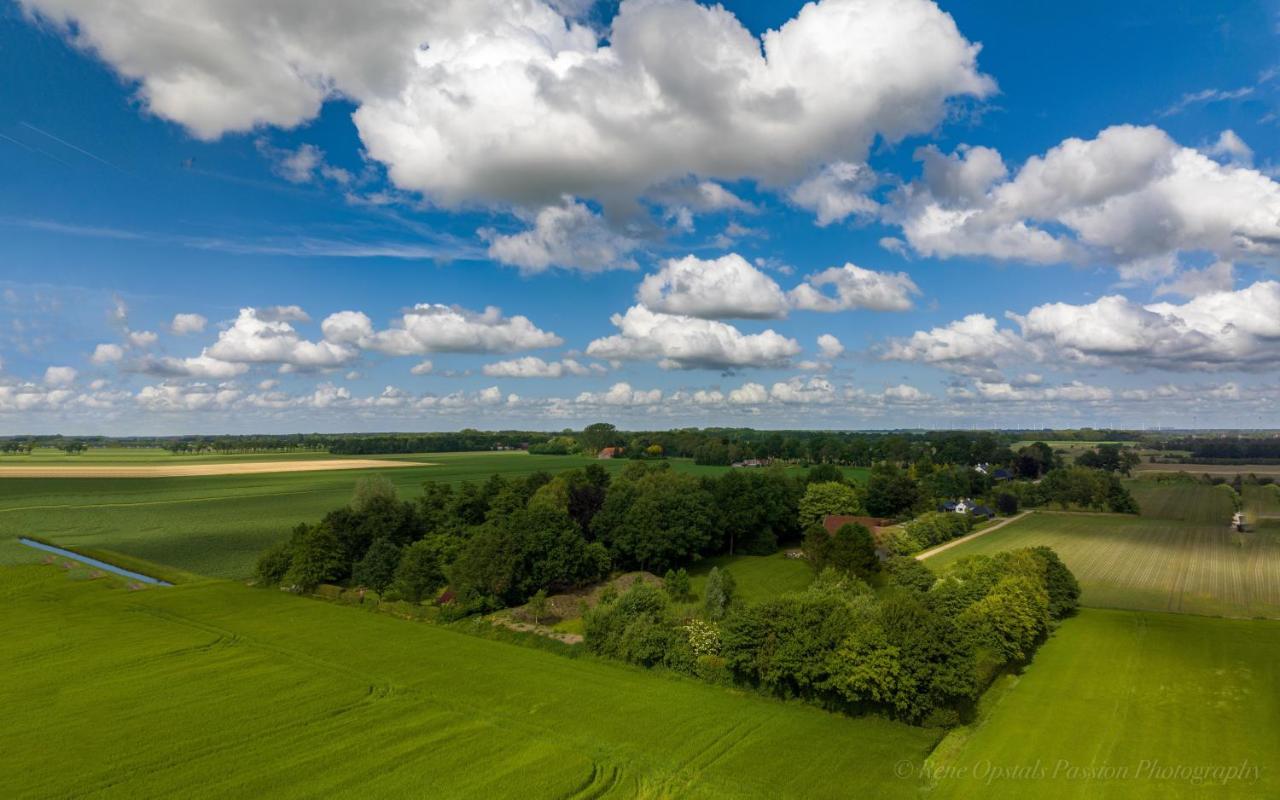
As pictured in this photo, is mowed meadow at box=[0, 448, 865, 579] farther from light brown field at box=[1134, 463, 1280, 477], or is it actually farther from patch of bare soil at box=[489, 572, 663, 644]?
light brown field at box=[1134, 463, 1280, 477]

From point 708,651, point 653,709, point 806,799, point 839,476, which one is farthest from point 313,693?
point 839,476

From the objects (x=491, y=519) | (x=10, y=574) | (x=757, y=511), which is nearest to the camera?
(x=10, y=574)

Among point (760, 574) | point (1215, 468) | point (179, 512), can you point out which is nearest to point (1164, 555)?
point (760, 574)

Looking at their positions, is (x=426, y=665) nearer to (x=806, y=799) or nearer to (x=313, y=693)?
(x=313, y=693)

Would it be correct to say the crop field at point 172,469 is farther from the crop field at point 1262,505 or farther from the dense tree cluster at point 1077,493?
the crop field at point 1262,505

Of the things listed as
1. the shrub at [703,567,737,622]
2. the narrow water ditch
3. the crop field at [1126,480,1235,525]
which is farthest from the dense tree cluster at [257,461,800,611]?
the crop field at [1126,480,1235,525]

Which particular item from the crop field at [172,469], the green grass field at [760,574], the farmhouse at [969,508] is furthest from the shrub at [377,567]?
the crop field at [172,469]

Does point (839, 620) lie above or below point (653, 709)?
above
